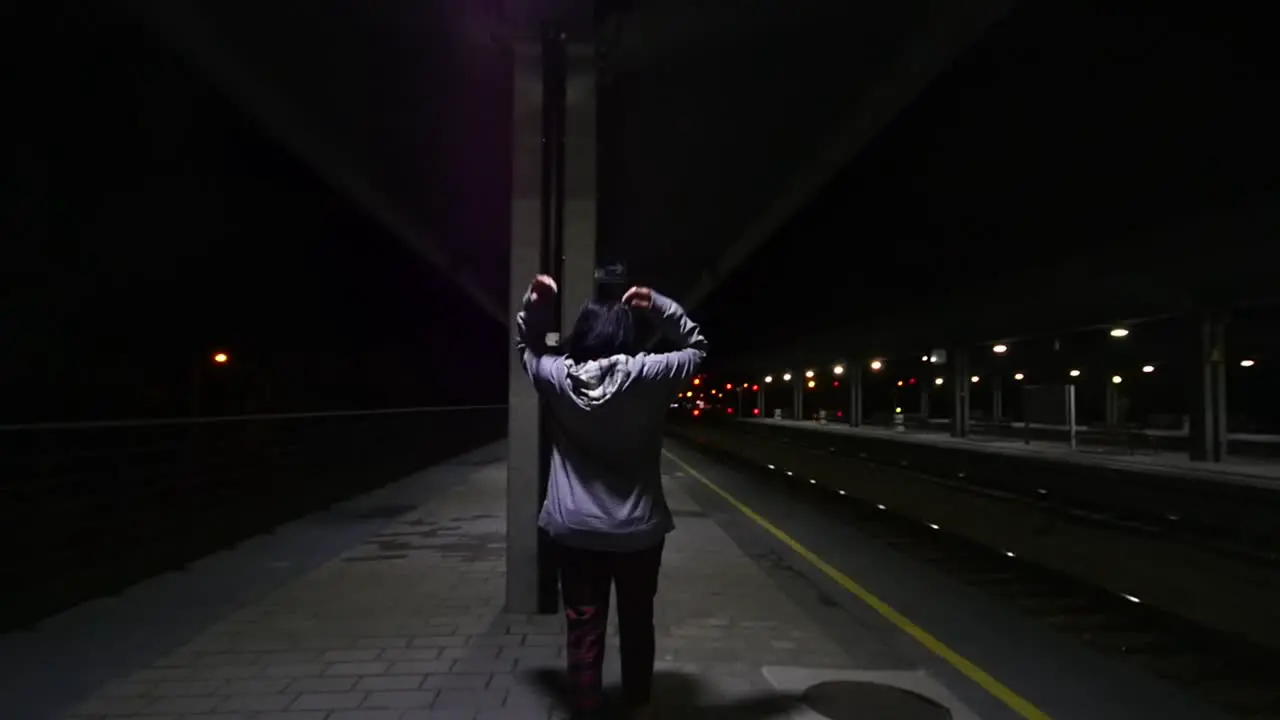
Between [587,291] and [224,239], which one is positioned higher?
[224,239]

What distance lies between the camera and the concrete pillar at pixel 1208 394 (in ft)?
86.3

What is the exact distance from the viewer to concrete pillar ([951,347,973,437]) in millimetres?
43500

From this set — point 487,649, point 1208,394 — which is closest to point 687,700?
point 487,649

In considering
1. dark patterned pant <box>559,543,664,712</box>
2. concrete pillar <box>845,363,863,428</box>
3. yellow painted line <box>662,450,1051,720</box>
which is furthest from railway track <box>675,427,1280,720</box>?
concrete pillar <box>845,363,863,428</box>

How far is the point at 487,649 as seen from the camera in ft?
19.9

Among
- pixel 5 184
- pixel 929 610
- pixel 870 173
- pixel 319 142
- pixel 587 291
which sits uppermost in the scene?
pixel 870 173

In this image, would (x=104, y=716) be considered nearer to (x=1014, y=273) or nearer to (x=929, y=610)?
(x=929, y=610)

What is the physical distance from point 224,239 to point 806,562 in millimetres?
12232

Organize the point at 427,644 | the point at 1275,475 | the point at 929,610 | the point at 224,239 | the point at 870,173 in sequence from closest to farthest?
the point at 427,644 < the point at 929,610 < the point at 224,239 < the point at 870,173 < the point at 1275,475

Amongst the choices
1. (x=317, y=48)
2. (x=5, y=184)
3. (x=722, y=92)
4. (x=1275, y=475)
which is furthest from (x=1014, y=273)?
(x=5, y=184)

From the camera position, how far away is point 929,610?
867cm

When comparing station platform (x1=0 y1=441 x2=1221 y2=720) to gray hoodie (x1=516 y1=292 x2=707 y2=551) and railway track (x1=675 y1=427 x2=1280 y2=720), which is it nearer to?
railway track (x1=675 y1=427 x2=1280 y2=720)

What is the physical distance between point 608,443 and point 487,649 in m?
2.99

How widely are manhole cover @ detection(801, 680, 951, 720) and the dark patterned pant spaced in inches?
64.1
